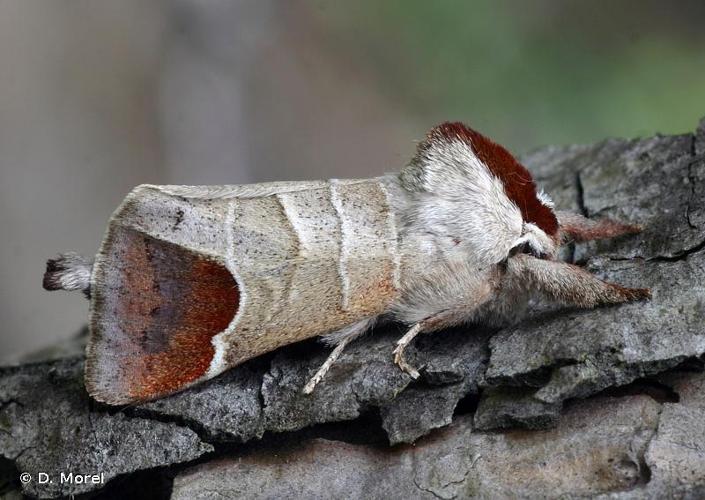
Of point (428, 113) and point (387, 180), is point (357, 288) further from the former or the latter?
→ point (428, 113)

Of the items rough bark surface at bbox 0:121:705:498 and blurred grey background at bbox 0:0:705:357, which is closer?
rough bark surface at bbox 0:121:705:498

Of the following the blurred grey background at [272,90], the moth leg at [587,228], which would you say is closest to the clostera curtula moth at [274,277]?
the moth leg at [587,228]

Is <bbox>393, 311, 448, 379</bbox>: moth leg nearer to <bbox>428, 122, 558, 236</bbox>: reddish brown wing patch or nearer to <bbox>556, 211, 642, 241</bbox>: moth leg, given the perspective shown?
<bbox>428, 122, 558, 236</bbox>: reddish brown wing patch

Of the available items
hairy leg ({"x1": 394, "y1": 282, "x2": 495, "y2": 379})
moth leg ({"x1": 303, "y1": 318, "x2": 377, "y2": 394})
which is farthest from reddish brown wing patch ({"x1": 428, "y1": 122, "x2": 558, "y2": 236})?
moth leg ({"x1": 303, "y1": 318, "x2": 377, "y2": 394})

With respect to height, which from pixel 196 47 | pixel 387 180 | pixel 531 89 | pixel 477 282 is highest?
pixel 196 47

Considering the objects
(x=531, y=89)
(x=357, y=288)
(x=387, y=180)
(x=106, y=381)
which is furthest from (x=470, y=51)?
(x=106, y=381)

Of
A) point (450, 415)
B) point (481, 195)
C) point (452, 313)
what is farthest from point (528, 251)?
point (450, 415)
